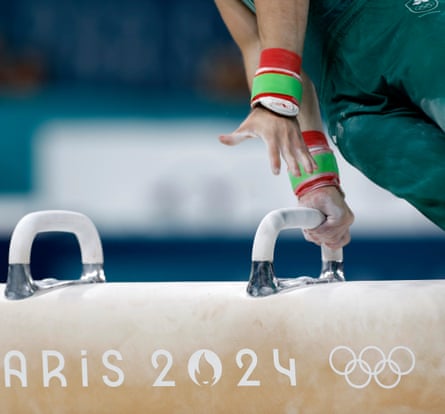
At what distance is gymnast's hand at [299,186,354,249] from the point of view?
8.33 feet

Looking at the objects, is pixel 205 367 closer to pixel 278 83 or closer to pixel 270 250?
pixel 270 250

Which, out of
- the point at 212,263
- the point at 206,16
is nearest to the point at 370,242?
the point at 212,263

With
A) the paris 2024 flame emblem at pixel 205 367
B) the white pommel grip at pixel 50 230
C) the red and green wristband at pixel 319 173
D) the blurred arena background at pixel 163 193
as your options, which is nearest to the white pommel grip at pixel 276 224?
the red and green wristband at pixel 319 173

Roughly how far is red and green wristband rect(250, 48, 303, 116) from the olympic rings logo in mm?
604

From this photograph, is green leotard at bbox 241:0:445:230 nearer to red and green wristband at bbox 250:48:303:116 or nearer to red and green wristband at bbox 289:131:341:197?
red and green wristband at bbox 289:131:341:197

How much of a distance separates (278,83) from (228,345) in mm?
660

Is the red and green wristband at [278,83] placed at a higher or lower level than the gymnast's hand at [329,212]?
higher

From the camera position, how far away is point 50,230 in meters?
2.53

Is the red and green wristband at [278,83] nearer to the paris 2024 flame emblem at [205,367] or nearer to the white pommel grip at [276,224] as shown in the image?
the white pommel grip at [276,224]

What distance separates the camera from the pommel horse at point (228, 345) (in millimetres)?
2100

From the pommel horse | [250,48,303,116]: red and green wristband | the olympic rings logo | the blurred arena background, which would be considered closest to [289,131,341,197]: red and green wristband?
the pommel horse

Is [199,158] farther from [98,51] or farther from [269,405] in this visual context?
[269,405]

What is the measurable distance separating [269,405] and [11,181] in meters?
4.94

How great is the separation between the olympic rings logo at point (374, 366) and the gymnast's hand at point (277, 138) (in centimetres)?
45
